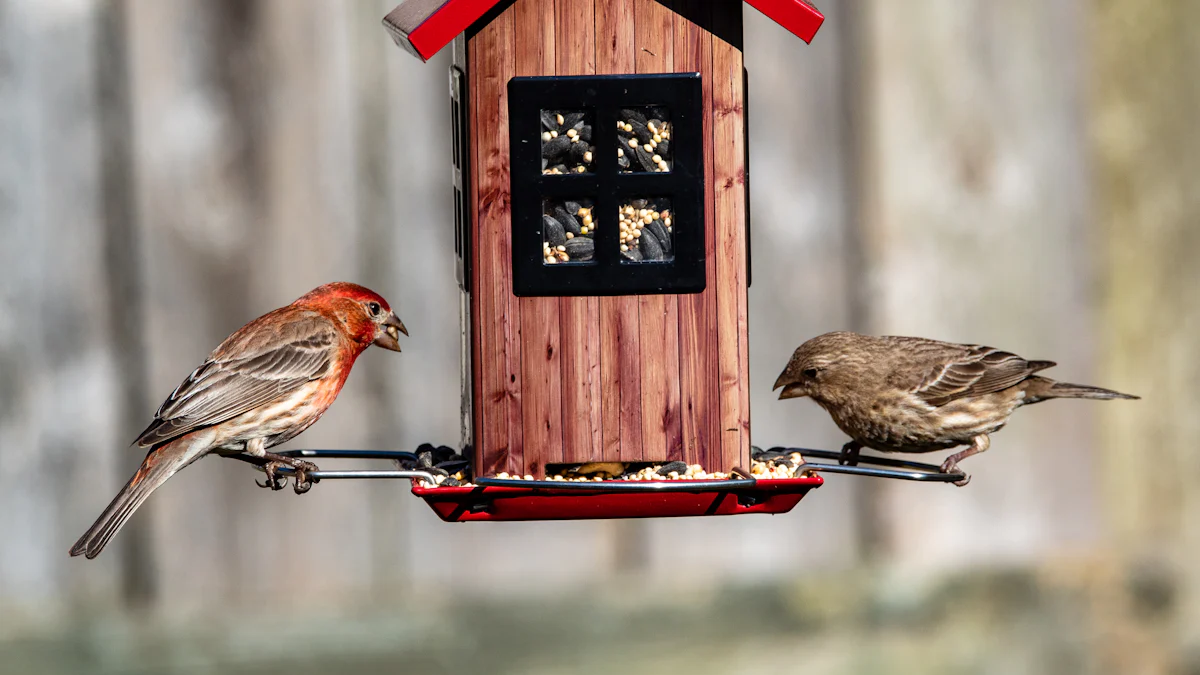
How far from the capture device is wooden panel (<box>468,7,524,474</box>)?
4508 mm

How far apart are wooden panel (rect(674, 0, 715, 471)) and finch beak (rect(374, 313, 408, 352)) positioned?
47.1 inches

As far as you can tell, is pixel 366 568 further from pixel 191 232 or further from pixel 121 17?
pixel 121 17

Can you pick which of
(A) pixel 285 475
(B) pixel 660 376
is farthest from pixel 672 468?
(A) pixel 285 475

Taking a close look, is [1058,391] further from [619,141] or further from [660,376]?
[619,141]

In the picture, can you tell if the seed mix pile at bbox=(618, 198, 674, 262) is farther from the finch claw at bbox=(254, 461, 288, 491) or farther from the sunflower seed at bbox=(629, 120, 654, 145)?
the finch claw at bbox=(254, 461, 288, 491)

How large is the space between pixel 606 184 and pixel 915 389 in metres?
1.64

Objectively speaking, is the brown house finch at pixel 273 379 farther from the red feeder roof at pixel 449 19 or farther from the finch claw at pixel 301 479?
the red feeder roof at pixel 449 19

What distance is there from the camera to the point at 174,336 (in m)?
5.49

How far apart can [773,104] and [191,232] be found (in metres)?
2.09

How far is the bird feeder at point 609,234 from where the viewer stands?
451 centimetres

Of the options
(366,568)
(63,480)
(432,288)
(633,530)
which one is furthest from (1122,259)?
(63,480)

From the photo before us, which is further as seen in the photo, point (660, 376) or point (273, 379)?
point (273, 379)

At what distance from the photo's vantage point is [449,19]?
14.3 feet

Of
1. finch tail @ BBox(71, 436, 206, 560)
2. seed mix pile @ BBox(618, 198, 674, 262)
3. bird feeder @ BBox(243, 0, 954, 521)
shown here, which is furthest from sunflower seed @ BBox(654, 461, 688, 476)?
finch tail @ BBox(71, 436, 206, 560)
